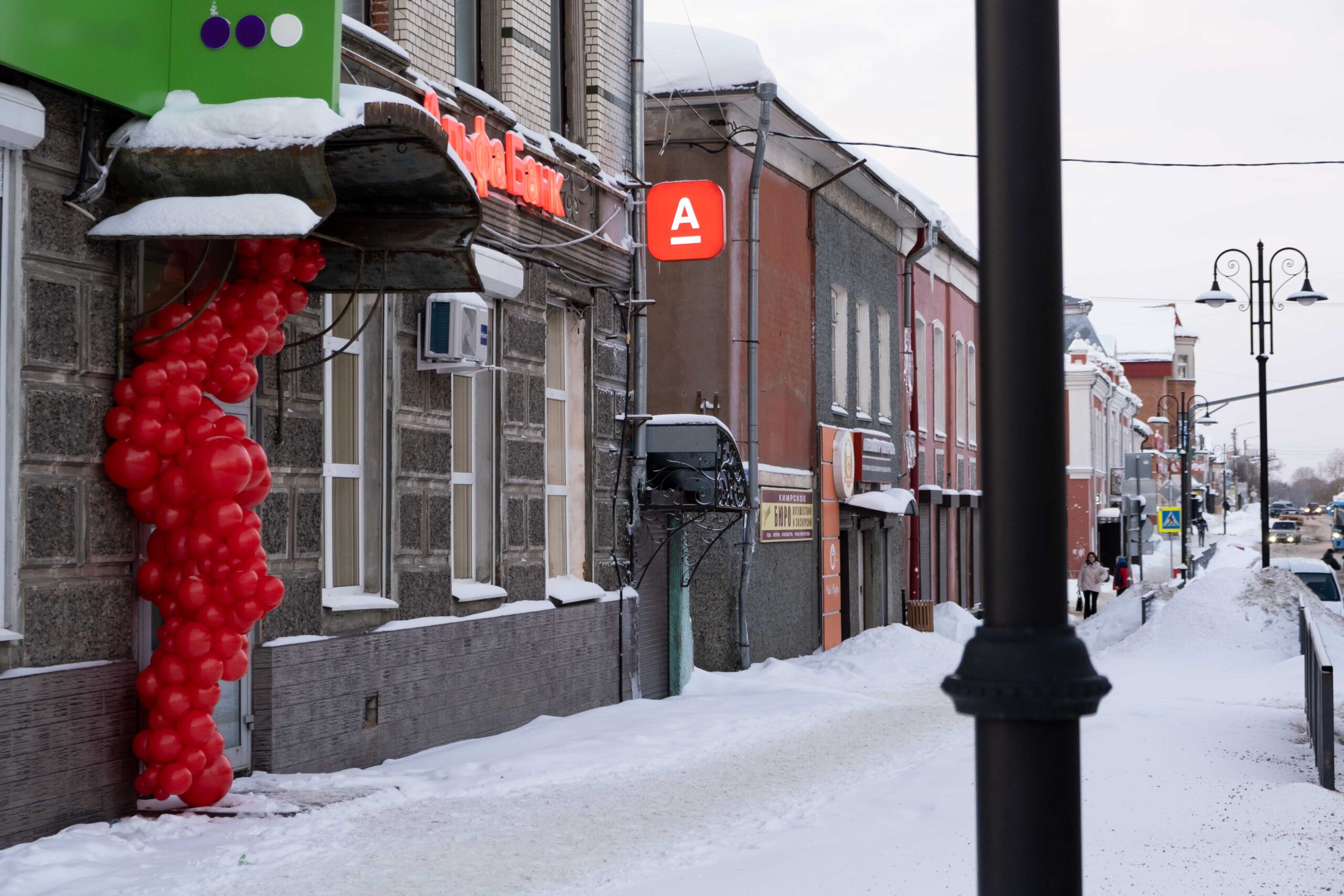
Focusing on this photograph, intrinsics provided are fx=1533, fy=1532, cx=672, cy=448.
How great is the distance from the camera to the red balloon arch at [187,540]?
27.0 ft

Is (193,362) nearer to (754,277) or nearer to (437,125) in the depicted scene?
(437,125)

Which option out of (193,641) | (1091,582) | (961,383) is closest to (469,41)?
(193,641)

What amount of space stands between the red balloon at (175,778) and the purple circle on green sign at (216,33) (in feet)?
13.0

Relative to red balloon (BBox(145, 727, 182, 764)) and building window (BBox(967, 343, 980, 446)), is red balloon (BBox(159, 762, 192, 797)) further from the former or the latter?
building window (BBox(967, 343, 980, 446))

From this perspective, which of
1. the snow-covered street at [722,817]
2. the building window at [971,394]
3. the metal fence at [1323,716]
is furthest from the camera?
the building window at [971,394]

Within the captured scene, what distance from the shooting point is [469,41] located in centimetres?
1365

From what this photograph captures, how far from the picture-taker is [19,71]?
7.80 meters

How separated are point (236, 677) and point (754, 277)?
11.4m

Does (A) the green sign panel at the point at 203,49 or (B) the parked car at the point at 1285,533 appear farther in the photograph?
(B) the parked car at the point at 1285,533

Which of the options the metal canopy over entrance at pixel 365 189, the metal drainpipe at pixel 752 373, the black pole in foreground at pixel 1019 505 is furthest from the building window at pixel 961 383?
the black pole in foreground at pixel 1019 505

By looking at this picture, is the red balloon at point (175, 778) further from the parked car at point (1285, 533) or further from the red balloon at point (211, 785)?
the parked car at point (1285, 533)

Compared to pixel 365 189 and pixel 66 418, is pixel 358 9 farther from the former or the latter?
pixel 66 418

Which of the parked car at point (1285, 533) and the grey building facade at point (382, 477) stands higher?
the grey building facade at point (382, 477)

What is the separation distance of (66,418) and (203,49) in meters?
2.21
